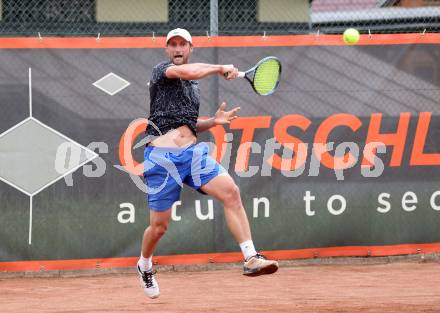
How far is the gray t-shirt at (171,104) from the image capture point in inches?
265

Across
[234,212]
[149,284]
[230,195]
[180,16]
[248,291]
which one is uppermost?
[180,16]

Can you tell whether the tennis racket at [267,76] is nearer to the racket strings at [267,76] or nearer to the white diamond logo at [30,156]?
the racket strings at [267,76]

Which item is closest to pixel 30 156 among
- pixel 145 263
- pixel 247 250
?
pixel 145 263

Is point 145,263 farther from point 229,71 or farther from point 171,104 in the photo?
point 229,71

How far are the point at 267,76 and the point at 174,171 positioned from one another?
1011 millimetres

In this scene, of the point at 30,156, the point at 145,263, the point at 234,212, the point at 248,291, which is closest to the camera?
the point at 234,212

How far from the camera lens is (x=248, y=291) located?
837 centimetres

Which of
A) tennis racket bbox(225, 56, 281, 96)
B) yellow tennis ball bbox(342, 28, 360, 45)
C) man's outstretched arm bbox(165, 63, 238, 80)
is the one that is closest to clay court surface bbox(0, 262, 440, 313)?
tennis racket bbox(225, 56, 281, 96)

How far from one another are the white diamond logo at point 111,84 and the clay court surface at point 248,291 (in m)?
1.79

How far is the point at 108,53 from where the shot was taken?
9.32m

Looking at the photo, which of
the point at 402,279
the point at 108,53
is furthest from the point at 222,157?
the point at 402,279

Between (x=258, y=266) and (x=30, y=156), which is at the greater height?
(x=30, y=156)

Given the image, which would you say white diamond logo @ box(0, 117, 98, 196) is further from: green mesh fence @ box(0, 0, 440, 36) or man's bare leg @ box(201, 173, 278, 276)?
green mesh fence @ box(0, 0, 440, 36)

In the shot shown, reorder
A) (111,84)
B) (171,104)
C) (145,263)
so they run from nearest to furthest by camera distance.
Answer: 1. (171,104)
2. (145,263)
3. (111,84)
